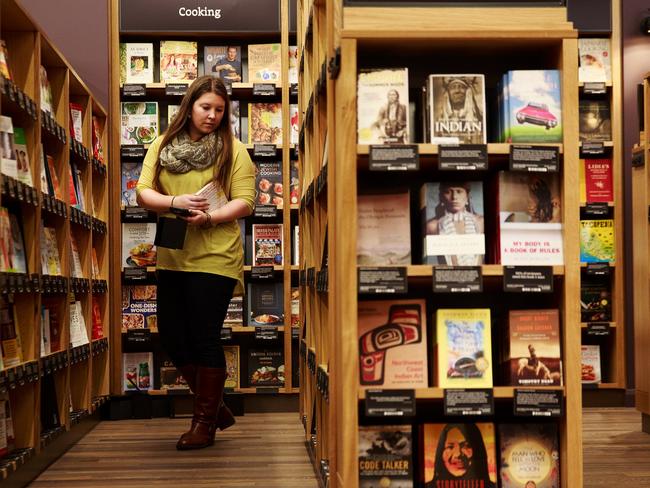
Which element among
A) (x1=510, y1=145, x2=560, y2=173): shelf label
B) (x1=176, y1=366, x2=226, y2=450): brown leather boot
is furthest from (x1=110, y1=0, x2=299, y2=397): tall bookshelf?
(x1=510, y1=145, x2=560, y2=173): shelf label

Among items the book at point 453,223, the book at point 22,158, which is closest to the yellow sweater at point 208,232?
the book at point 22,158

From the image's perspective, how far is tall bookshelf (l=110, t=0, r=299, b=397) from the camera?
5.39 meters

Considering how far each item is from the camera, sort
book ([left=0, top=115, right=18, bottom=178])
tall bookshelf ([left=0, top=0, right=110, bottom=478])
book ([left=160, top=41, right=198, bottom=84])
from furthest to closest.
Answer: book ([left=160, top=41, right=198, bottom=84])
tall bookshelf ([left=0, top=0, right=110, bottom=478])
book ([left=0, top=115, right=18, bottom=178])

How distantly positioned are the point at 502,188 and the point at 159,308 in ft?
6.90

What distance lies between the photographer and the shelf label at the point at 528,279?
2420 mm

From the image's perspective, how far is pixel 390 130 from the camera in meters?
2.44

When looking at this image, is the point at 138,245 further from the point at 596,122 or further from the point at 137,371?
the point at 596,122

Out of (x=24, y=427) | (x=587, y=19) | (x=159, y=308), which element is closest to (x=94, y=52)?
(x=159, y=308)

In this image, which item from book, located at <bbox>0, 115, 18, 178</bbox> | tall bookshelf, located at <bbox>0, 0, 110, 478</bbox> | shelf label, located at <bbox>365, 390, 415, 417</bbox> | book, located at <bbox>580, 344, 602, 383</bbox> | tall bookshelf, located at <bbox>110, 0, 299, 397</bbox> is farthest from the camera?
book, located at <bbox>580, 344, 602, 383</bbox>

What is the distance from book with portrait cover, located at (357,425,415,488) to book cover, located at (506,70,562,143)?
3.01ft

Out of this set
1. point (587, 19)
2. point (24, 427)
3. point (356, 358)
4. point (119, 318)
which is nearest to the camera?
point (356, 358)

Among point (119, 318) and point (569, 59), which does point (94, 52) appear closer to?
point (119, 318)

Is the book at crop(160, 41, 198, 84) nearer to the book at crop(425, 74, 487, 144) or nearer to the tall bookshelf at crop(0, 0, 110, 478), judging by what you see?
the tall bookshelf at crop(0, 0, 110, 478)

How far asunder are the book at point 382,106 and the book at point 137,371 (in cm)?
347
